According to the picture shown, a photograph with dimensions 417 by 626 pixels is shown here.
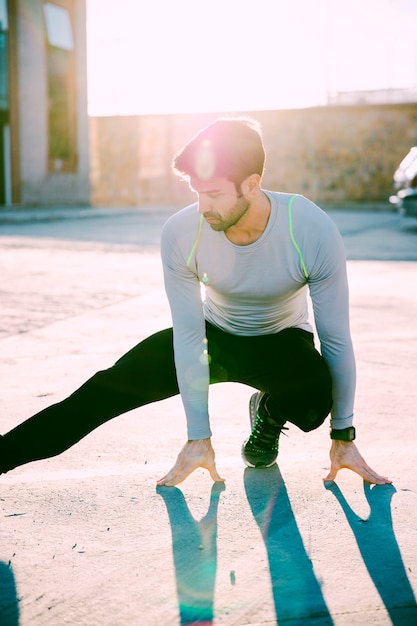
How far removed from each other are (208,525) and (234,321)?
2.65 feet

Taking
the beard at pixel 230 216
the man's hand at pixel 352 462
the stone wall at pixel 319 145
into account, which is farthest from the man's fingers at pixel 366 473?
the stone wall at pixel 319 145

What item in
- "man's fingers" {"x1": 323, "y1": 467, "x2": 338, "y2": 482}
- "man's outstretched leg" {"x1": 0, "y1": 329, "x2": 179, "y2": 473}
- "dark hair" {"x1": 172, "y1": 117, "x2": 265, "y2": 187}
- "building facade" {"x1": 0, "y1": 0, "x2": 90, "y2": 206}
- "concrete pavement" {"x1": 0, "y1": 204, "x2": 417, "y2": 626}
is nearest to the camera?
"concrete pavement" {"x1": 0, "y1": 204, "x2": 417, "y2": 626}

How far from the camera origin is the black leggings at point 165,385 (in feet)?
9.61

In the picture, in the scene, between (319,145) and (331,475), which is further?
(319,145)

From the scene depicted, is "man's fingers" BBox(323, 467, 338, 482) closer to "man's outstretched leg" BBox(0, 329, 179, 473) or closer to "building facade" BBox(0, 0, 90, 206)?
"man's outstretched leg" BBox(0, 329, 179, 473)

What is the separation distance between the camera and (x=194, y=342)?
3037 mm

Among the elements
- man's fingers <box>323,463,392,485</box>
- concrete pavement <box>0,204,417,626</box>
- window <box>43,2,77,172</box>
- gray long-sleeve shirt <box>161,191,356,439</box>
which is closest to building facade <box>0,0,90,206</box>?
window <box>43,2,77,172</box>

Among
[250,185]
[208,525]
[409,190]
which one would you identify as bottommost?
[208,525]

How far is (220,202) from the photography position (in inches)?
112

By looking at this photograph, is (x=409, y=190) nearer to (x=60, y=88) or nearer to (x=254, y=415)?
(x=254, y=415)

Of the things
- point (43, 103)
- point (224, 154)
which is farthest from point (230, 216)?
point (43, 103)

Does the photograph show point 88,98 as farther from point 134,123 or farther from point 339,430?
point 339,430

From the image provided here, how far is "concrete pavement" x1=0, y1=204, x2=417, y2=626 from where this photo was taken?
2234mm

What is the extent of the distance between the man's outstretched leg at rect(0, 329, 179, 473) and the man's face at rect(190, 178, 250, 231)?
54 centimetres
